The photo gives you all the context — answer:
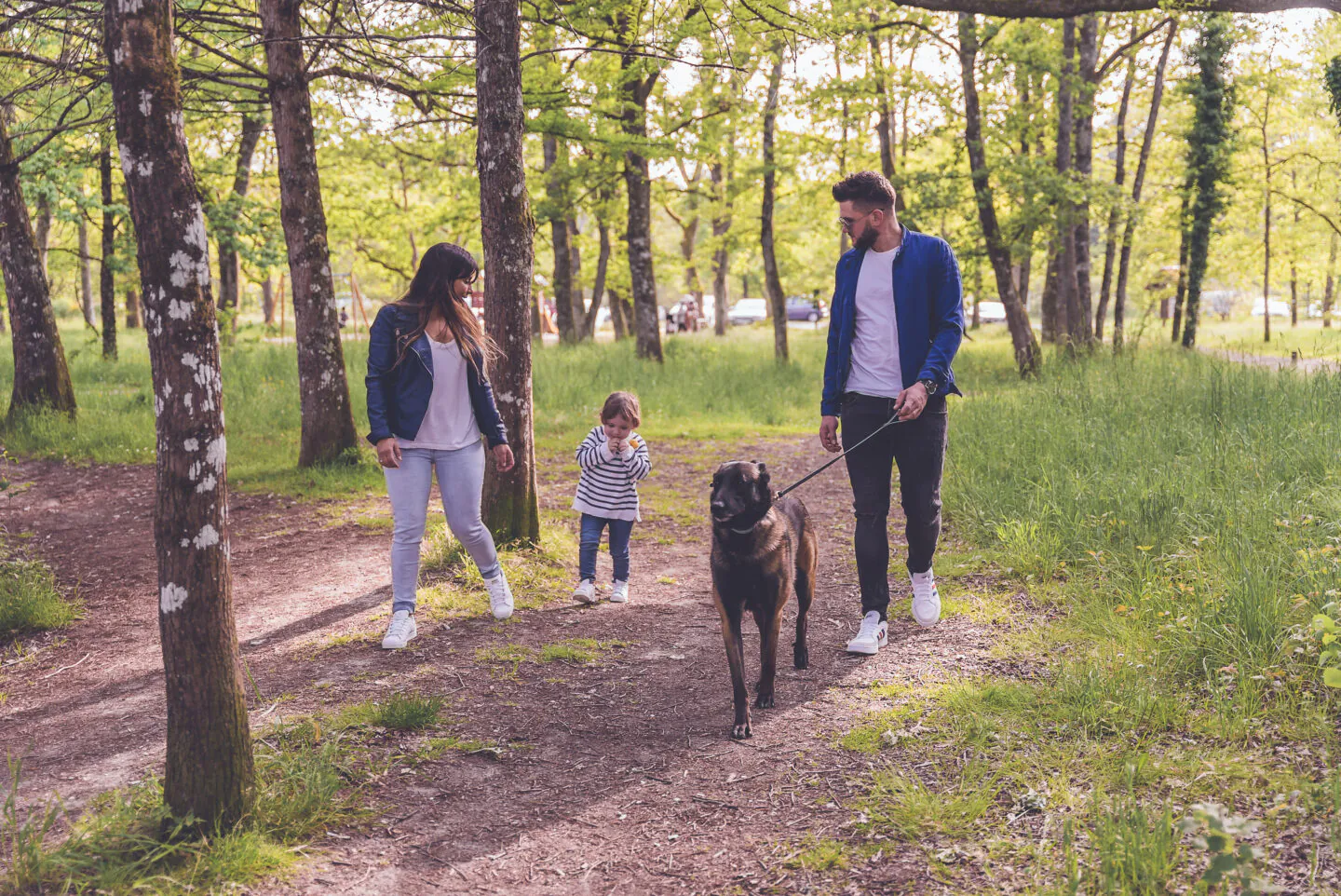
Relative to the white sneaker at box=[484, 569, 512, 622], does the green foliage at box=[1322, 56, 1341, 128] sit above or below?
above

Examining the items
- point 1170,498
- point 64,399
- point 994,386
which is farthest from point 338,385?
point 994,386

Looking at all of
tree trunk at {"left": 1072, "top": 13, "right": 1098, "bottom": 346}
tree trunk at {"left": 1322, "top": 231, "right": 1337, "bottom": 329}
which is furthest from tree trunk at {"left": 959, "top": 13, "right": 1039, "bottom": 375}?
tree trunk at {"left": 1322, "top": 231, "right": 1337, "bottom": 329}

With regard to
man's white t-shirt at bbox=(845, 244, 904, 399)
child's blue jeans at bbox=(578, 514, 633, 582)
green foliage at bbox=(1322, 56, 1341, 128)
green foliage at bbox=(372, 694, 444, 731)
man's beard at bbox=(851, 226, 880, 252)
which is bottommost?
green foliage at bbox=(372, 694, 444, 731)

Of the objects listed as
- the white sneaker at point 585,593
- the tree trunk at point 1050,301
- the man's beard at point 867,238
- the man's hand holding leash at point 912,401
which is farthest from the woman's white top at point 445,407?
the tree trunk at point 1050,301

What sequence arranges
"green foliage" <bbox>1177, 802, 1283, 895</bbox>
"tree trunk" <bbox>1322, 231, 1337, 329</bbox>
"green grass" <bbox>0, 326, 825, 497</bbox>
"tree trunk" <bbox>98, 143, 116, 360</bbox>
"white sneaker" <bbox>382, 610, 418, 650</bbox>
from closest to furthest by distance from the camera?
"green foliage" <bbox>1177, 802, 1283, 895</bbox>, "white sneaker" <bbox>382, 610, 418, 650</bbox>, "green grass" <bbox>0, 326, 825, 497</bbox>, "tree trunk" <bbox>98, 143, 116, 360</bbox>, "tree trunk" <bbox>1322, 231, 1337, 329</bbox>

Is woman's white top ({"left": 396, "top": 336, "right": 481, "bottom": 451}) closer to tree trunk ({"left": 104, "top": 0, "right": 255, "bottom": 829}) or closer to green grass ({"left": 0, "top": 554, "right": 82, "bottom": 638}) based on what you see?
tree trunk ({"left": 104, "top": 0, "right": 255, "bottom": 829})

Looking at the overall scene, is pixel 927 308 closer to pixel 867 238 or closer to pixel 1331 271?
pixel 867 238

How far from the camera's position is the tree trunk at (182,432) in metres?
2.92

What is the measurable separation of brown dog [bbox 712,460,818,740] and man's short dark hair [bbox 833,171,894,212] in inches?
60.0

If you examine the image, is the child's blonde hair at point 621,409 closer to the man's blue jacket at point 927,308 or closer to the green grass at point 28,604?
the man's blue jacket at point 927,308

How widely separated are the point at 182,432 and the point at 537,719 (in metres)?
2.16

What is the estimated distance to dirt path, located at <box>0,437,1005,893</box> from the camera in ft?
10.6

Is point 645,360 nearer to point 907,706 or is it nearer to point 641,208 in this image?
point 641,208

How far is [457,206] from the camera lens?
22.1 meters
